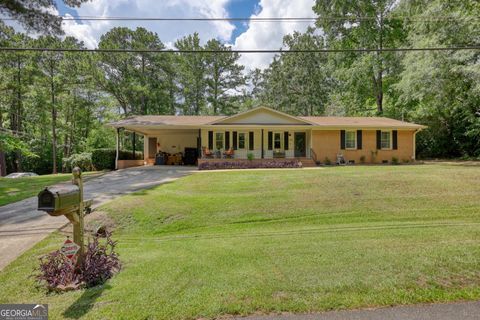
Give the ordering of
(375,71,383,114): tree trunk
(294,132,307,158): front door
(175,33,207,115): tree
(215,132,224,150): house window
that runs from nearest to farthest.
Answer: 1. (215,132,224,150): house window
2. (294,132,307,158): front door
3. (375,71,383,114): tree trunk
4. (175,33,207,115): tree

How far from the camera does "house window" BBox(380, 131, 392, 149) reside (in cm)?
2131

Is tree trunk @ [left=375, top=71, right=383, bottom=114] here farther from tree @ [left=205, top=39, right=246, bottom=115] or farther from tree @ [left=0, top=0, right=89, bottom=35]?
tree @ [left=0, top=0, right=89, bottom=35]

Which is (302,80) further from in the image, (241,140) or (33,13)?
(33,13)

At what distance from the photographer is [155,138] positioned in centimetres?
2389

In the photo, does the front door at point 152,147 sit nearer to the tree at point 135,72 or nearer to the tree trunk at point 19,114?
the tree at point 135,72

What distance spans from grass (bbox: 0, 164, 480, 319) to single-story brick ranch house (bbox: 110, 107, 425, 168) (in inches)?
397

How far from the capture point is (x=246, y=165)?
18.8 metres

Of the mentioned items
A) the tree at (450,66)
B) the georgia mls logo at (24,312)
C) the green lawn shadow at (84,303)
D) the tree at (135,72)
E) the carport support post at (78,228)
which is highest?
the tree at (135,72)

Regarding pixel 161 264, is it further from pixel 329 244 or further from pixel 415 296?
pixel 415 296

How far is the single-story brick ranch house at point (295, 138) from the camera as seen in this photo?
66.3ft

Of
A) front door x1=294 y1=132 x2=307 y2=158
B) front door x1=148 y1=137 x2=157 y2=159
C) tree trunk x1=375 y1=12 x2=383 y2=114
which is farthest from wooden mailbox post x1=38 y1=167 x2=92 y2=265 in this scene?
tree trunk x1=375 y1=12 x2=383 y2=114

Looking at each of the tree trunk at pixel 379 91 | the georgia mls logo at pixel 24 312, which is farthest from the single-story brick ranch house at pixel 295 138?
the georgia mls logo at pixel 24 312

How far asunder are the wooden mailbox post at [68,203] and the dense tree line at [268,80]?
43.6 feet

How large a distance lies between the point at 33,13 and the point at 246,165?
1363 cm
